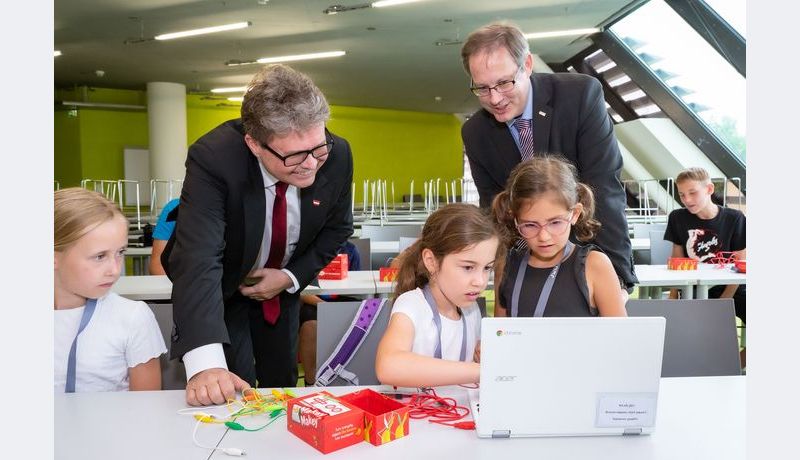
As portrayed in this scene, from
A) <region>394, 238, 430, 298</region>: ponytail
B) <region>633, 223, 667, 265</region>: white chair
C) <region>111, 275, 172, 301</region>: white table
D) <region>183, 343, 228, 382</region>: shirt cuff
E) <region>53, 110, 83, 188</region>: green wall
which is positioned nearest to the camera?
<region>183, 343, 228, 382</region>: shirt cuff

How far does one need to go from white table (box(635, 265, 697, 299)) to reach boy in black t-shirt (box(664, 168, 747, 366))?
0.44 meters

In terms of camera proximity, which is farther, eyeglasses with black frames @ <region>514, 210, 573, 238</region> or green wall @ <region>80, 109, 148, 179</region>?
green wall @ <region>80, 109, 148, 179</region>

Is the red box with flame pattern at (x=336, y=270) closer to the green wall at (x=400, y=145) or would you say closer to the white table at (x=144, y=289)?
the white table at (x=144, y=289)

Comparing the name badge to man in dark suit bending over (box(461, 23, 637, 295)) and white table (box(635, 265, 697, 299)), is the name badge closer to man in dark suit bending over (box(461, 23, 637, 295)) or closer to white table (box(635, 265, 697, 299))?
man in dark suit bending over (box(461, 23, 637, 295))

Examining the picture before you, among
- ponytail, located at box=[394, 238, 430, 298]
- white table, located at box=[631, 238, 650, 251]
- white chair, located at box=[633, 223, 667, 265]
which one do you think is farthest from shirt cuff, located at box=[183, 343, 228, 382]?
white chair, located at box=[633, 223, 667, 265]

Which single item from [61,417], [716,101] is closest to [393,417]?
[61,417]

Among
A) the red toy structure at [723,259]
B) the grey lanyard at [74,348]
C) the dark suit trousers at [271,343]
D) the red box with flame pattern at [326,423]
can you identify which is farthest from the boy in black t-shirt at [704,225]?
the grey lanyard at [74,348]

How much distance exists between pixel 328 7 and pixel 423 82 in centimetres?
493

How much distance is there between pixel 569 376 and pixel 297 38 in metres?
8.48

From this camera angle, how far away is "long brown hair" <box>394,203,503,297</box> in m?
1.56

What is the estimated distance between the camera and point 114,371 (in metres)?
1.50

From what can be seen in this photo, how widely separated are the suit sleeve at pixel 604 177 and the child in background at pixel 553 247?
5cm

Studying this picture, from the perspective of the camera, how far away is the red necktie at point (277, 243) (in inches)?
65.1

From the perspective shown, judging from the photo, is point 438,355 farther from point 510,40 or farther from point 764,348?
point 764,348
